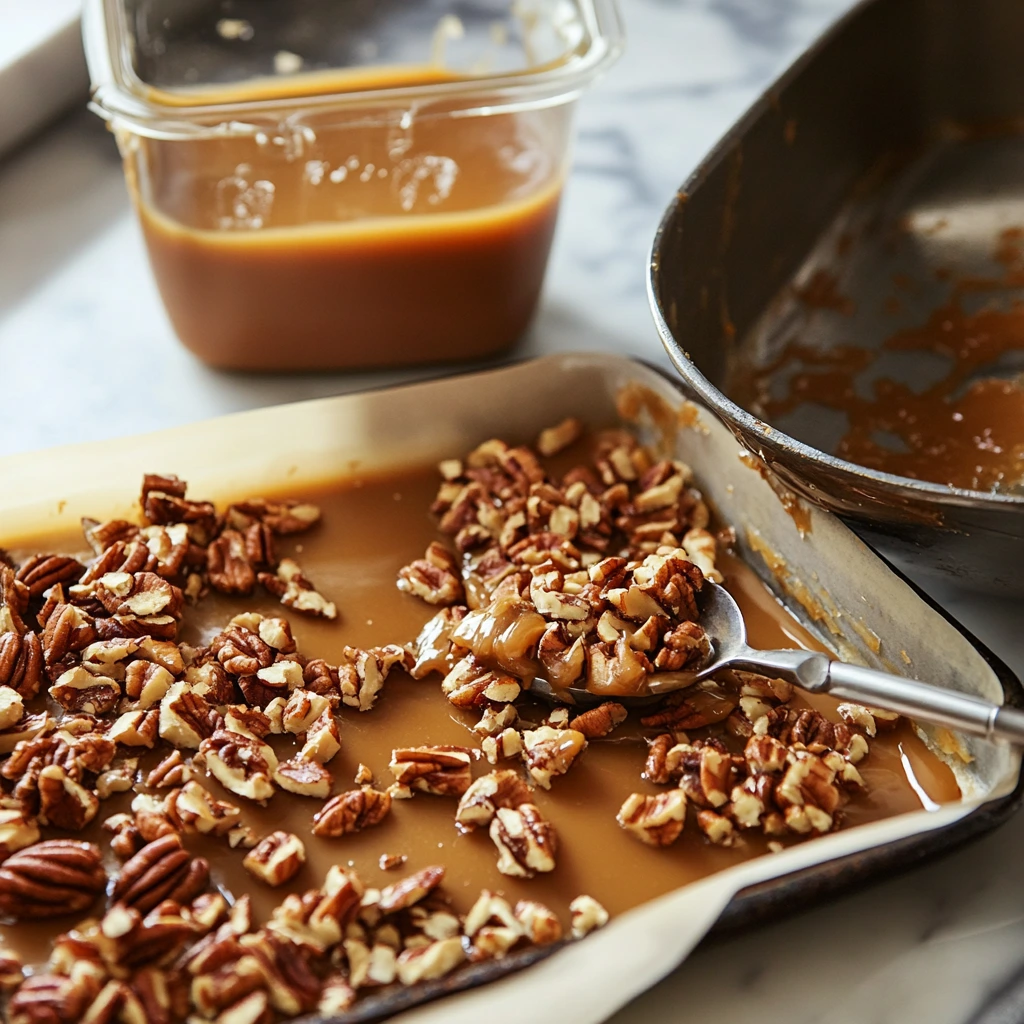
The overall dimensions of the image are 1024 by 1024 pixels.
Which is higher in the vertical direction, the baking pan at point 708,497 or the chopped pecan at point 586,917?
the baking pan at point 708,497

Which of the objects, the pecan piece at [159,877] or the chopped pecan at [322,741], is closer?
the pecan piece at [159,877]

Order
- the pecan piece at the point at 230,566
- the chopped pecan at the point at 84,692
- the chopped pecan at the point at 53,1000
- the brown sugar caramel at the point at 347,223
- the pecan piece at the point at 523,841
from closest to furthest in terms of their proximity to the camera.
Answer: the chopped pecan at the point at 53,1000, the pecan piece at the point at 523,841, the chopped pecan at the point at 84,692, the pecan piece at the point at 230,566, the brown sugar caramel at the point at 347,223

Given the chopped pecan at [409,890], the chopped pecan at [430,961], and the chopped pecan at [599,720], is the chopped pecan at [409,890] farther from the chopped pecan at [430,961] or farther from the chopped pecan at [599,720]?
the chopped pecan at [599,720]

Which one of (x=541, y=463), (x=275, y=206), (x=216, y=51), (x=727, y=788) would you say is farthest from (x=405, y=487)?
(x=216, y=51)

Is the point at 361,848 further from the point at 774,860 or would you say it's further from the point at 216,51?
the point at 216,51

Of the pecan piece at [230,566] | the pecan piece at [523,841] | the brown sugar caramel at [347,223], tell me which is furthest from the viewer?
the brown sugar caramel at [347,223]

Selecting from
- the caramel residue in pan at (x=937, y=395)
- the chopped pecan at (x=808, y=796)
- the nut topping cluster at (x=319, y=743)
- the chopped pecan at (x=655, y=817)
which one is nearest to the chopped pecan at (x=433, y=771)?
the nut topping cluster at (x=319, y=743)
